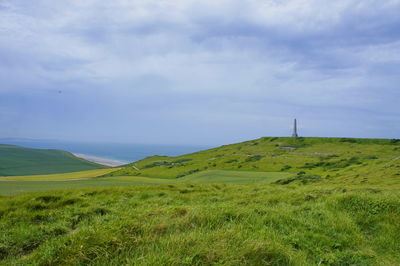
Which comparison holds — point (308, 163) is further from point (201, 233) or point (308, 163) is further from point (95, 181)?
point (201, 233)

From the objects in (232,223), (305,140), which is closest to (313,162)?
(305,140)

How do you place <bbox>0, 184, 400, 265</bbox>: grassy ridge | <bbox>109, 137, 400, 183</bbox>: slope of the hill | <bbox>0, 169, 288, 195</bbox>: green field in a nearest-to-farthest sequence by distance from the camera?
<bbox>0, 184, 400, 265</bbox>: grassy ridge < <bbox>0, 169, 288, 195</bbox>: green field < <bbox>109, 137, 400, 183</bbox>: slope of the hill

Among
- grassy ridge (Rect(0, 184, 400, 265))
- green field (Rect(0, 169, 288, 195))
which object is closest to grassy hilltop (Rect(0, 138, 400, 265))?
grassy ridge (Rect(0, 184, 400, 265))

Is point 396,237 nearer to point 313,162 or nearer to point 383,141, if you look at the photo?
point 313,162

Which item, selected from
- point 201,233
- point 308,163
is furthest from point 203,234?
point 308,163

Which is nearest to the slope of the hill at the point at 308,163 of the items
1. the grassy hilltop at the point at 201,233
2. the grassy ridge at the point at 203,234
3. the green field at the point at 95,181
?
the green field at the point at 95,181

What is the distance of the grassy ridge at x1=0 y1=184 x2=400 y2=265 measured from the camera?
16.1 ft

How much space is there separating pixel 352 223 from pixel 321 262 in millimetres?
3204

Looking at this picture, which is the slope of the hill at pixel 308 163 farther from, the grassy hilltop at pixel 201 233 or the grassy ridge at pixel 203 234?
the grassy ridge at pixel 203 234

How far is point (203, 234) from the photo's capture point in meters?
5.76

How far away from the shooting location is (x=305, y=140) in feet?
322

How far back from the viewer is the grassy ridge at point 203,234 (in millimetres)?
4898

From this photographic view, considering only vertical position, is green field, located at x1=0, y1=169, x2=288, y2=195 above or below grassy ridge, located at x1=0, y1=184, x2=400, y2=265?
below

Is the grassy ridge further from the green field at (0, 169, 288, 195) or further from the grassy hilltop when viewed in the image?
the green field at (0, 169, 288, 195)
